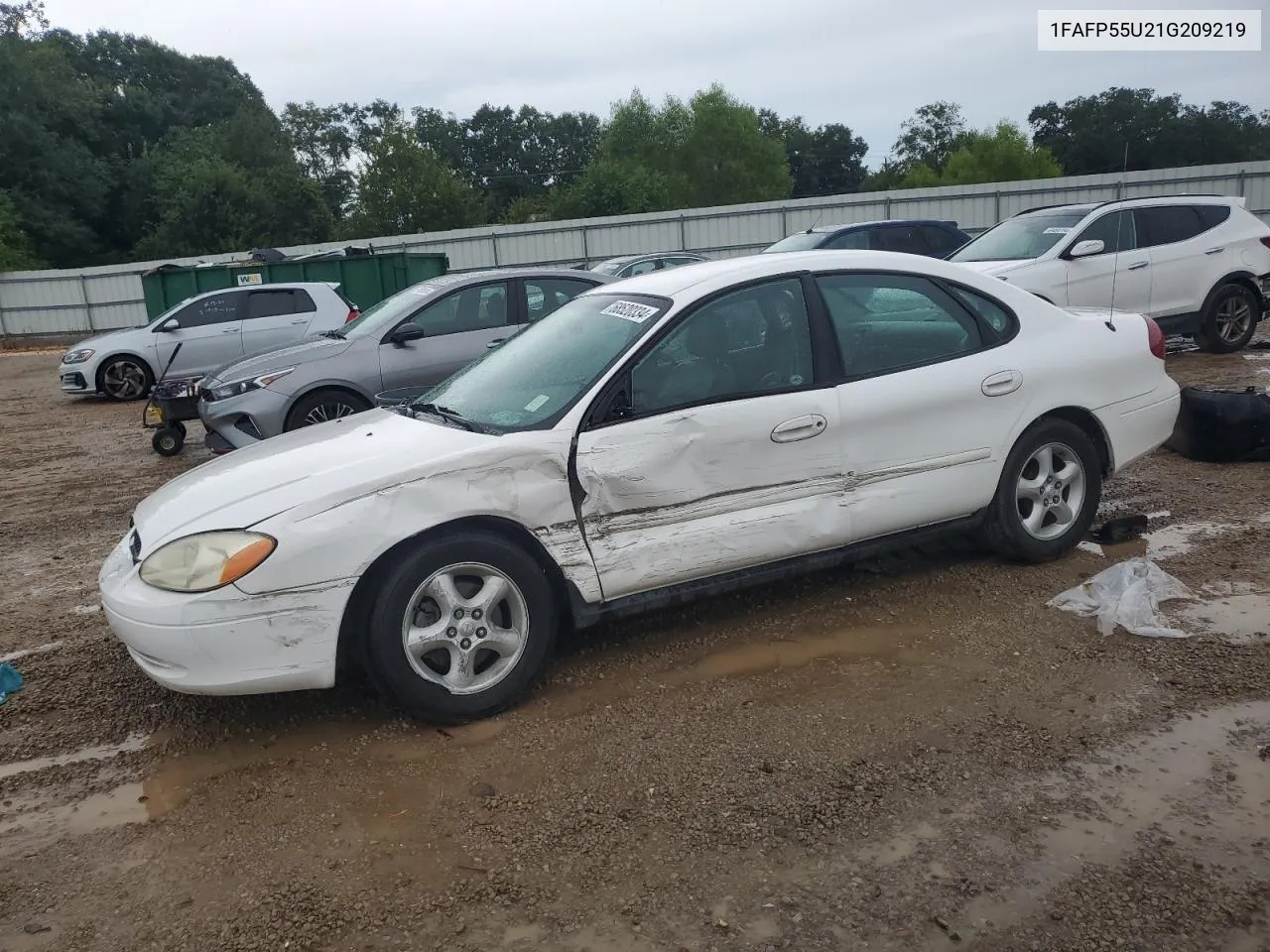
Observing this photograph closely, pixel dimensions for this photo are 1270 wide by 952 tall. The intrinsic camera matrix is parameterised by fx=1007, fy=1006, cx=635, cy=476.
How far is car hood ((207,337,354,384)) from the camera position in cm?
826

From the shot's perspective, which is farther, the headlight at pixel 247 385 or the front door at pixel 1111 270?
the front door at pixel 1111 270

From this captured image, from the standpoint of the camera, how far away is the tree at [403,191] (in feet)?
156

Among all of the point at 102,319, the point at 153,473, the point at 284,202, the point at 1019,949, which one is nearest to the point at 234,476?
the point at 1019,949

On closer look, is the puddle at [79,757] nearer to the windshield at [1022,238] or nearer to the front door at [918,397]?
the front door at [918,397]

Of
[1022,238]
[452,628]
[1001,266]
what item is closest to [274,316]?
[1001,266]

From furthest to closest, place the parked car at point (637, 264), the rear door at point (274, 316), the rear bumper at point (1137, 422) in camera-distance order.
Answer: the parked car at point (637, 264)
the rear door at point (274, 316)
the rear bumper at point (1137, 422)

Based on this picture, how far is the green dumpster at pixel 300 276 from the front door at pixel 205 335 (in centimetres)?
429

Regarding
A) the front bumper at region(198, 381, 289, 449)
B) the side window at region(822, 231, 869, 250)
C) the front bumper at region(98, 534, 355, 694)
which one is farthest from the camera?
the side window at region(822, 231, 869, 250)

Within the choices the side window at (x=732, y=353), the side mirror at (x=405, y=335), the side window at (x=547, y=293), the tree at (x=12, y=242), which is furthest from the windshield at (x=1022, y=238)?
the tree at (x=12, y=242)

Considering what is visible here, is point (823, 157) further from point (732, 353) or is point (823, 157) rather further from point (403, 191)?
point (732, 353)

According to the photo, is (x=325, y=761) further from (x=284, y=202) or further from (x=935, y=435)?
(x=284, y=202)

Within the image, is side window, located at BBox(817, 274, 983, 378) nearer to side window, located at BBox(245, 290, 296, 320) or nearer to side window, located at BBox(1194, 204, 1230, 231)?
side window, located at BBox(1194, 204, 1230, 231)

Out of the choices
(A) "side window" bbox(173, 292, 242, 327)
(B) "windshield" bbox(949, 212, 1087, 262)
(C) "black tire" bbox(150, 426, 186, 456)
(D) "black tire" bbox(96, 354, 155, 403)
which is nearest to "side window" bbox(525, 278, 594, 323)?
(C) "black tire" bbox(150, 426, 186, 456)

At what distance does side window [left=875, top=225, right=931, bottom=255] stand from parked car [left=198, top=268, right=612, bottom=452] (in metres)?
5.85
